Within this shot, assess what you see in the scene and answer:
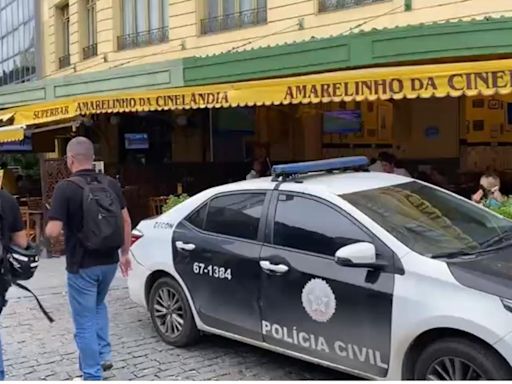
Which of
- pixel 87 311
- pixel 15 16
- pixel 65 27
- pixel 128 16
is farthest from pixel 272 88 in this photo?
pixel 15 16

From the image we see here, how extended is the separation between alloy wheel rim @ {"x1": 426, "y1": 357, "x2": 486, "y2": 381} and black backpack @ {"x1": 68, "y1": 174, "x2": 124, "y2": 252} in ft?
7.62

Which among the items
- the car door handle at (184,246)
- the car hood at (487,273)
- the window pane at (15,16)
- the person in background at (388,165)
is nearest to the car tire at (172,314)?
the car door handle at (184,246)

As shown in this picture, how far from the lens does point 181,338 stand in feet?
17.3

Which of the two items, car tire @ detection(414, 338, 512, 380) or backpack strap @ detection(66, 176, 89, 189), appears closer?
car tire @ detection(414, 338, 512, 380)

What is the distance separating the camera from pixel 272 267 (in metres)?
4.43

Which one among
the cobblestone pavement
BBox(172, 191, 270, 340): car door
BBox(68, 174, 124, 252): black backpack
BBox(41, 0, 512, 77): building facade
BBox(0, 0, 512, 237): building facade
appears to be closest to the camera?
BBox(68, 174, 124, 252): black backpack

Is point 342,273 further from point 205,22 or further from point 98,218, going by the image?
point 205,22

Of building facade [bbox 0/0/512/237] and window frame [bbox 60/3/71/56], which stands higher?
window frame [bbox 60/3/71/56]

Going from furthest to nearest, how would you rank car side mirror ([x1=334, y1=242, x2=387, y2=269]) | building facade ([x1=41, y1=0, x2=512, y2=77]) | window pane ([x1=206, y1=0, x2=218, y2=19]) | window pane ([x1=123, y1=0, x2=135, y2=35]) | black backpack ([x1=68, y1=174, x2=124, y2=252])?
window pane ([x1=123, y1=0, x2=135, y2=35]) < window pane ([x1=206, y1=0, x2=218, y2=19]) < building facade ([x1=41, y1=0, x2=512, y2=77]) < black backpack ([x1=68, y1=174, x2=124, y2=252]) < car side mirror ([x1=334, y1=242, x2=387, y2=269])

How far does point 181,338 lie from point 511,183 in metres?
6.98

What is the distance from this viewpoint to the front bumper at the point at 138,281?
18.3ft

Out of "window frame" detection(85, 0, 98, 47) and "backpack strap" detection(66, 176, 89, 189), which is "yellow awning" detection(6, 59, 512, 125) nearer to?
"backpack strap" detection(66, 176, 89, 189)

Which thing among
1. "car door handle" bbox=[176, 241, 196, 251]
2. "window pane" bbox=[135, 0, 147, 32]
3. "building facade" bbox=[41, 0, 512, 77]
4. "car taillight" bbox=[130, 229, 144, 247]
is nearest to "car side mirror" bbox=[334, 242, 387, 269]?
"car door handle" bbox=[176, 241, 196, 251]

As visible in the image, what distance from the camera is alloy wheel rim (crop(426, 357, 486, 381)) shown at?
135 inches
